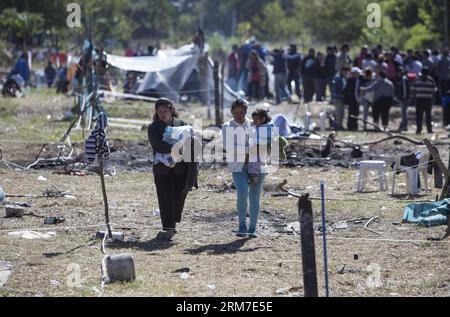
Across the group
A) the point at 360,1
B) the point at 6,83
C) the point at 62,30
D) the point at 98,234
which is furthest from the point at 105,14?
the point at 98,234

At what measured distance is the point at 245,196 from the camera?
12.5 metres

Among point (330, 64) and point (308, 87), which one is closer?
point (330, 64)

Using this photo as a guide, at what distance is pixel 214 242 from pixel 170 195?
0.76m

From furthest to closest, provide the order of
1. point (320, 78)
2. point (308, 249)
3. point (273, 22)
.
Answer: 1. point (273, 22)
2. point (320, 78)
3. point (308, 249)

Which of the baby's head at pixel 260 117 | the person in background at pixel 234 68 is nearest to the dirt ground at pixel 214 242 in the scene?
the baby's head at pixel 260 117

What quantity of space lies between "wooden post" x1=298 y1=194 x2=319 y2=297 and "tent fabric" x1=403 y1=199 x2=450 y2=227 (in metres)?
4.93

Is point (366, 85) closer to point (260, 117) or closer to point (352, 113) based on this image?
point (352, 113)

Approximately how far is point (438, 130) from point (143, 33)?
64.4m

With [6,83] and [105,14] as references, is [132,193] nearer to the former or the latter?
[6,83]

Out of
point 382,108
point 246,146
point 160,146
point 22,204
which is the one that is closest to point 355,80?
point 382,108

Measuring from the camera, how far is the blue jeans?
1242 cm

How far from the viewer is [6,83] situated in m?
33.4

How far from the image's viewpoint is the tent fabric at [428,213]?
13.2m
